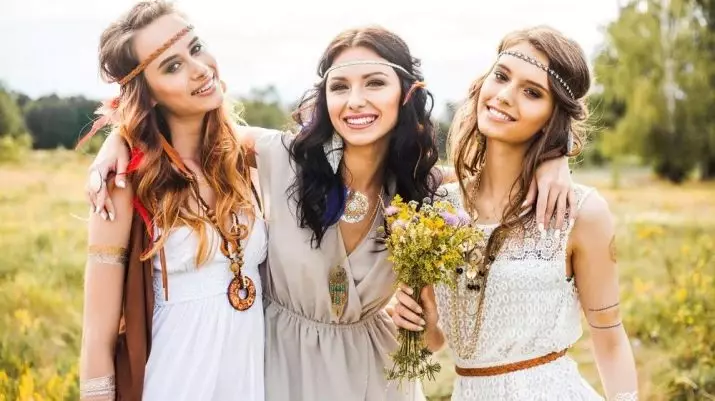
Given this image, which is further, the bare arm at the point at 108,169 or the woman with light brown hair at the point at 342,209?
the woman with light brown hair at the point at 342,209

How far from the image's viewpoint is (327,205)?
3.20 meters

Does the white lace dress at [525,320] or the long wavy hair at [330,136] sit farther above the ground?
the long wavy hair at [330,136]

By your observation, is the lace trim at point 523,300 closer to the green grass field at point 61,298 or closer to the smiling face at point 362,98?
the smiling face at point 362,98

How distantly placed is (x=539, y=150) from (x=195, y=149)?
1.33m

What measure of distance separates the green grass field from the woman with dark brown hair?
2.34 m

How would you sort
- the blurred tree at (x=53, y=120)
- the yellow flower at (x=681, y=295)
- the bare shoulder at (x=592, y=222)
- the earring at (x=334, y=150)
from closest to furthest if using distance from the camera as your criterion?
the bare shoulder at (x=592, y=222), the earring at (x=334, y=150), the blurred tree at (x=53, y=120), the yellow flower at (x=681, y=295)

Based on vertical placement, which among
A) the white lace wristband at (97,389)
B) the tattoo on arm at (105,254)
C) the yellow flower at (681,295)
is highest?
the tattoo on arm at (105,254)

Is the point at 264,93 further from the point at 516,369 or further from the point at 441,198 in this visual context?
the point at 516,369

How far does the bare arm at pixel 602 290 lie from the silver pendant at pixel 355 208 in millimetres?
848

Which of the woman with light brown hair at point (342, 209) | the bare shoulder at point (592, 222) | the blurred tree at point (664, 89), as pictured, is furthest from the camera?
the blurred tree at point (664, 89)

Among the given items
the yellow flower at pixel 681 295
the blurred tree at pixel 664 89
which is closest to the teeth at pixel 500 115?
the yellow flower at pixel 681 295

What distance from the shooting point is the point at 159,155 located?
9.91 feet

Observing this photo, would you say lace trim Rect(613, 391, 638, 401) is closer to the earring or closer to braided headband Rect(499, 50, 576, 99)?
braided headband Rect(499, 50, 576, 99)

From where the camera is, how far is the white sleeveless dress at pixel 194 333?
2.96 m
